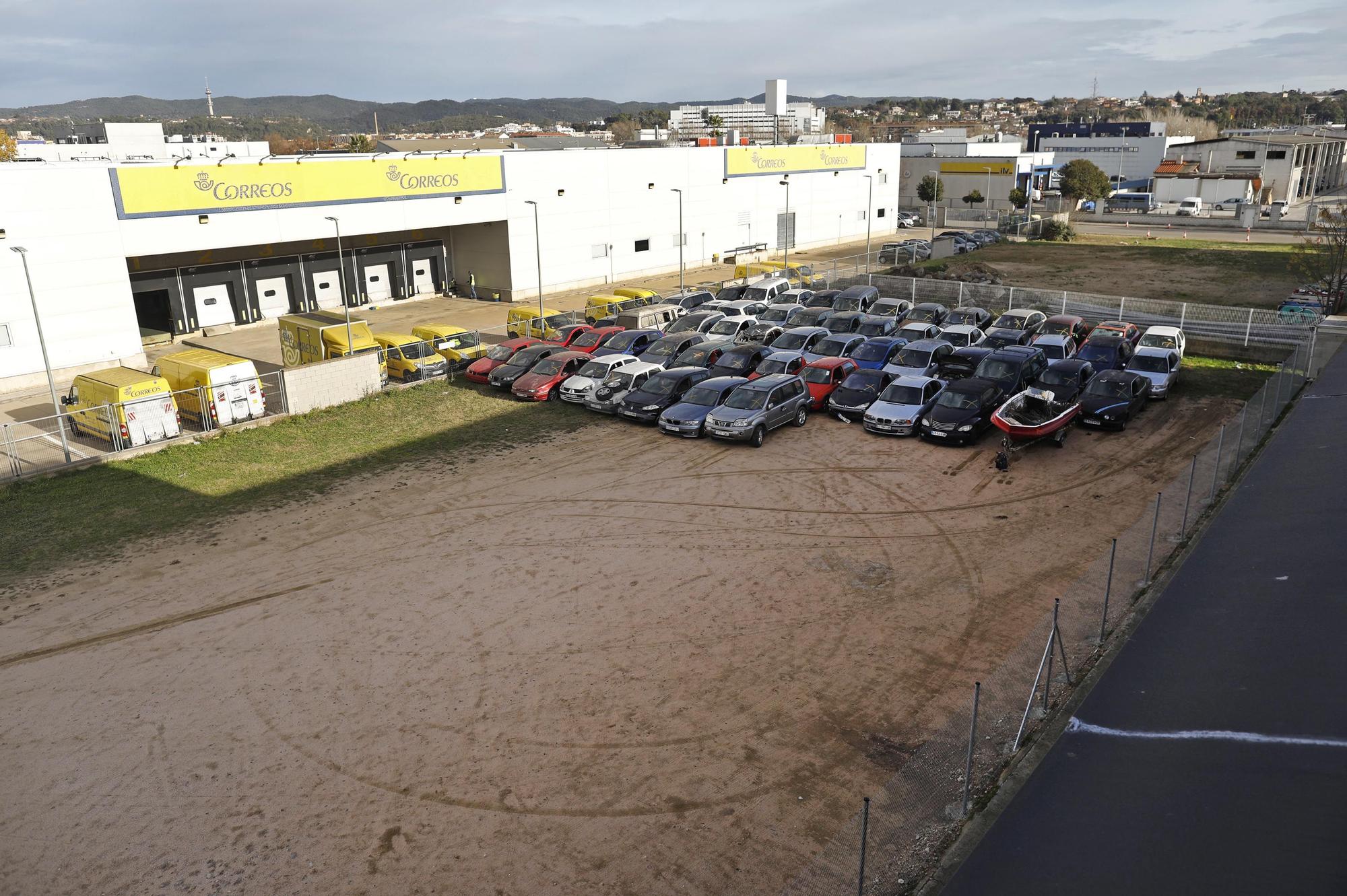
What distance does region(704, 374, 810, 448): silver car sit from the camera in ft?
72.4

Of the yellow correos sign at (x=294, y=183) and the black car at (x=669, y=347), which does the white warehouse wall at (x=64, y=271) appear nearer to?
the yellow correos sign at (x=294, y=183)

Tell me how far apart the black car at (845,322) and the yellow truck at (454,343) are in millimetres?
12223

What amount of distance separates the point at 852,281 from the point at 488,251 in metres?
18.7

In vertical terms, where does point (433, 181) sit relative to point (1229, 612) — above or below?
above

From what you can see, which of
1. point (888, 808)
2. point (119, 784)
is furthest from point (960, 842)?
point (119, 784)

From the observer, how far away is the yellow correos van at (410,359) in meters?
28.7

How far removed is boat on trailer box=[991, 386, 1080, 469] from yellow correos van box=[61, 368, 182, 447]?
21.1 metres

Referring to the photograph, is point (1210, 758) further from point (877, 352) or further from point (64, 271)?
point (64, 271)

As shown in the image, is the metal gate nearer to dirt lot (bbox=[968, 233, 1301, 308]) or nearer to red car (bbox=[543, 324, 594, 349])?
dirt lot (bbox=[968, 233, 1301, 308])

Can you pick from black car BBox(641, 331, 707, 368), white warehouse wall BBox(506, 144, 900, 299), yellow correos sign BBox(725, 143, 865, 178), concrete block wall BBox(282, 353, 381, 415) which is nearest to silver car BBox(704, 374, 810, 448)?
black car BBox(641, 331, 707, 368)

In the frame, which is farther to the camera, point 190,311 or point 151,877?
point 190,311

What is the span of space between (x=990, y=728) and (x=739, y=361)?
17.3m

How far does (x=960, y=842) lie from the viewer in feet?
27.9

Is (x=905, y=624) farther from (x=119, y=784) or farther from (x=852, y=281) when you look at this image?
(x=852, y=281)
